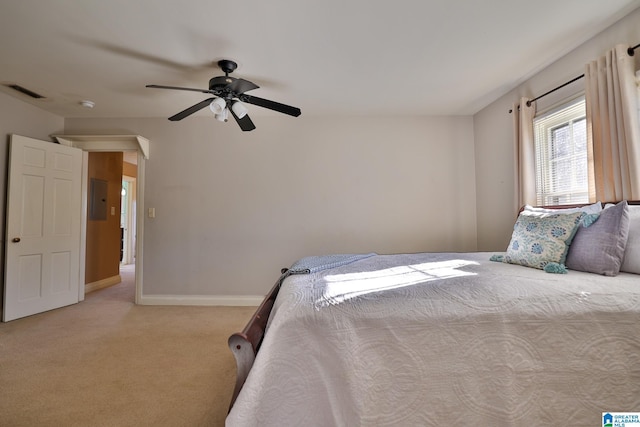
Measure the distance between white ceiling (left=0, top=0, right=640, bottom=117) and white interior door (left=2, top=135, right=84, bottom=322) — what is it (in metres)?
0.72

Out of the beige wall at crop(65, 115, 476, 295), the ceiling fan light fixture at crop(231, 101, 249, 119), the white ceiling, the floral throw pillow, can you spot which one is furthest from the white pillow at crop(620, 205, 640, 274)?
the ceiling fan light fixture at crop(231, 101, 249, 119)

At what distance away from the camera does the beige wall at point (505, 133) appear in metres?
2.14

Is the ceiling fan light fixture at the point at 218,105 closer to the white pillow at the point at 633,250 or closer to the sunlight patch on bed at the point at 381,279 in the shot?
the sunlight patch on bed at the point at 381,279

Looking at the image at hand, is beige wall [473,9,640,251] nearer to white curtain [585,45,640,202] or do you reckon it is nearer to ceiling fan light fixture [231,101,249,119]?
white curtain [585,45,640,202]

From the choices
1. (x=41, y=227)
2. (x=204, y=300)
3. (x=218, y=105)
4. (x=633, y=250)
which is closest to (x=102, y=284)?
(x=41, y=227)

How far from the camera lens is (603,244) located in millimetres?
1543

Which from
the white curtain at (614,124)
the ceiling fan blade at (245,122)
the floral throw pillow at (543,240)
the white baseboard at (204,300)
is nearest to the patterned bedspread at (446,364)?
the floral throw pillow at (543,240)

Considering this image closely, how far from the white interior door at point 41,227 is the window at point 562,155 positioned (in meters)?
5.33

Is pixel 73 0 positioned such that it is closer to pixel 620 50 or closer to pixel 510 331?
pixel 510 331

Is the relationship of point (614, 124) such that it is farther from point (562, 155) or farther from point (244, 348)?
point (244, 348)

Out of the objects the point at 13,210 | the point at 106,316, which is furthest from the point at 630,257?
the point at 13,210

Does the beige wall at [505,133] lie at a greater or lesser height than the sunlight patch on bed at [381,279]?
greater

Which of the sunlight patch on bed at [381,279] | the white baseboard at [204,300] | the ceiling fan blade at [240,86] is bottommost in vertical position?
the white baseboard at [204,300]

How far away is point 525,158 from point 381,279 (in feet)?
7.15
